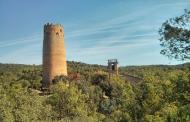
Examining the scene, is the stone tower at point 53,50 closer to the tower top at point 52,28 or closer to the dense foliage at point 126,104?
the tower top at point 52,28

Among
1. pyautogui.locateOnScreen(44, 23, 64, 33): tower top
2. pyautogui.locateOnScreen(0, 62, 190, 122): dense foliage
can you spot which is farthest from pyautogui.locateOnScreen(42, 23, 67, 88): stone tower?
pyautogui.locateOnScreen(0, 62, 190, 122): dense foliage

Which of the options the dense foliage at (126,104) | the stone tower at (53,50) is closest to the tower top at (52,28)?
the stone tower at (53,50)

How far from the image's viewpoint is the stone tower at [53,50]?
8524 centimetres

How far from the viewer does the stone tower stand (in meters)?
85.2

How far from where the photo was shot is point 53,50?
3361 inches

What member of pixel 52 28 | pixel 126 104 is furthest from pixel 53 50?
pixel 126 104

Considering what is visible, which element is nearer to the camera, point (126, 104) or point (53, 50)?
point (126, 104)

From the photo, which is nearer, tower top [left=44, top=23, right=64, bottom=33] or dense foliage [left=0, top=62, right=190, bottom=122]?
dense foliage [left=0, top=62, right=190, bottom=122]

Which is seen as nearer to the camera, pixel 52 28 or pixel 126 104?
pixel 126 104

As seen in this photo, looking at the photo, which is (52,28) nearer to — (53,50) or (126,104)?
(53,50)

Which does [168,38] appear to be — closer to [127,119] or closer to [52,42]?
[127,119]

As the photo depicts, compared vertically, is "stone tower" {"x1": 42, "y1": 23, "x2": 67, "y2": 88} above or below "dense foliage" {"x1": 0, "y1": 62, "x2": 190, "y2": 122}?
above

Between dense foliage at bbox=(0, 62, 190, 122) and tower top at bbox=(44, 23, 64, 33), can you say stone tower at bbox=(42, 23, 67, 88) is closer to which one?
tower top at bbox=(44, 23, 64, 33)

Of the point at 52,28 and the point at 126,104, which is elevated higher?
the point at 52,28
